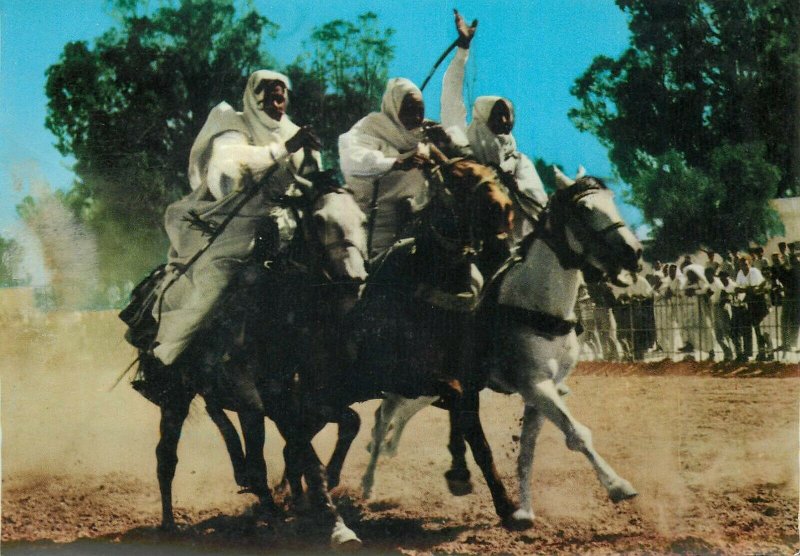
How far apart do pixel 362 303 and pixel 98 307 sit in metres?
2.32

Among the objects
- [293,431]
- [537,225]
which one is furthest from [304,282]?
[537,225]

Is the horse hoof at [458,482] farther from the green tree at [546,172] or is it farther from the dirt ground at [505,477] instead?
the green tree at [546,172]

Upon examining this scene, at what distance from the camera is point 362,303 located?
21.7 ft

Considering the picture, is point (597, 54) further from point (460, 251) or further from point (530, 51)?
point (460, 251)

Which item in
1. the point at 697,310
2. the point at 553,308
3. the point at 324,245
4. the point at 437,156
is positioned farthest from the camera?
the point at 697,310

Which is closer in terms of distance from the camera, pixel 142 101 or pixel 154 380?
pixel 154 380

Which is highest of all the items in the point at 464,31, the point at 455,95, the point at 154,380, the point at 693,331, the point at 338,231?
the point at 464,31

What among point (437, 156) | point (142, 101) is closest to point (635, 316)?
point (437, 156)

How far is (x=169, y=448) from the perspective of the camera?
715 centimetres

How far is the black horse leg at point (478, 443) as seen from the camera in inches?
258

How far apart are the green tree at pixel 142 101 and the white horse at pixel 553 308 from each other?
2539 mm

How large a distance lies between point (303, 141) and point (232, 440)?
2.25m

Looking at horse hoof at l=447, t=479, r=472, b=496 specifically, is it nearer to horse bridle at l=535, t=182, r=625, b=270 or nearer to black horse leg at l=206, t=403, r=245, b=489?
black horse leg at l=206, t=403, r=245, b=489

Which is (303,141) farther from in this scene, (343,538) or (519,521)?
(519,521)
